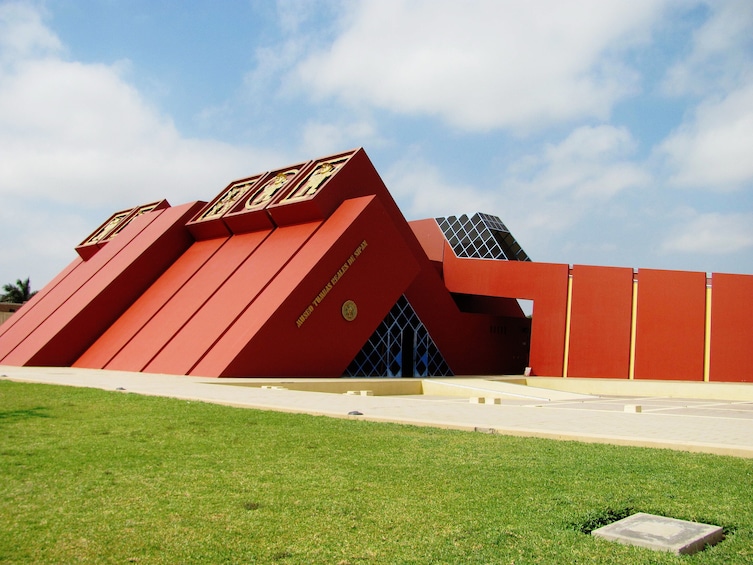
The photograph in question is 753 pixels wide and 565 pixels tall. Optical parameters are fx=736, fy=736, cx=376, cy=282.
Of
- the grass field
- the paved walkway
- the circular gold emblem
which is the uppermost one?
the circular gold emblem

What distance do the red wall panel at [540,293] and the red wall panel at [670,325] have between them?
242 cm

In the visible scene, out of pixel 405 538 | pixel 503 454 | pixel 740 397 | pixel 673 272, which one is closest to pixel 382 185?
pixel 673 272

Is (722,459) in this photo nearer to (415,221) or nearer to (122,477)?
(122,477)

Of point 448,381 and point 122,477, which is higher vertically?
point 448,381

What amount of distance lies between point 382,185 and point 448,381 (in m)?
6.67

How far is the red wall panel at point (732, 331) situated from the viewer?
74.6ft

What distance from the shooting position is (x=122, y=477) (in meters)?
5.77

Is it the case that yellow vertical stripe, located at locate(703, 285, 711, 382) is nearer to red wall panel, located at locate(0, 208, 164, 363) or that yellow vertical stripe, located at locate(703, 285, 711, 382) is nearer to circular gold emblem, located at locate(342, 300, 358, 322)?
circular gold emblem, located at locate(342, 300, 358, 322)

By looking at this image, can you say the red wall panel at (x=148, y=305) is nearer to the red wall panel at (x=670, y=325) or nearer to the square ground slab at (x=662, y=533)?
the red wall panel at (x=670, y=325)

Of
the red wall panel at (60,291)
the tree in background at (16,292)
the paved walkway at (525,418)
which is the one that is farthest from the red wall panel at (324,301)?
the tree in background at (16,292)

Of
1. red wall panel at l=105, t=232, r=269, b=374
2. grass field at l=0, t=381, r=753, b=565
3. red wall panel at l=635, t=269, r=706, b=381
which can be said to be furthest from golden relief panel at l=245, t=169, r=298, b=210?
grass field at l=0, t=381, r=753, b=565

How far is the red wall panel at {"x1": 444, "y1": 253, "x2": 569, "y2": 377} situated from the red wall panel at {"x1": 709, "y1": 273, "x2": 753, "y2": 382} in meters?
4.57

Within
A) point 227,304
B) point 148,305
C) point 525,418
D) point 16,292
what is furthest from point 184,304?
point 16,292

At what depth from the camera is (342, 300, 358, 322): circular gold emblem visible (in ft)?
64.5
